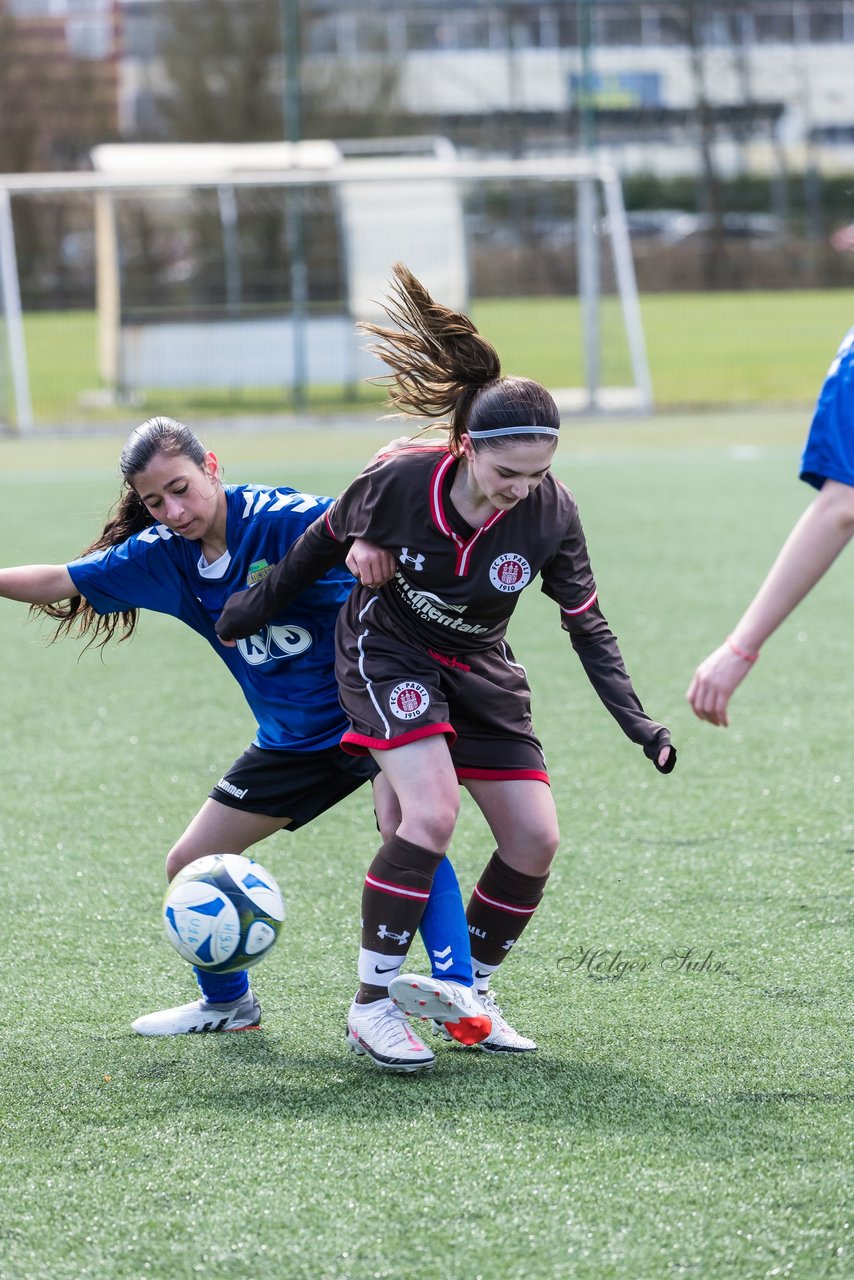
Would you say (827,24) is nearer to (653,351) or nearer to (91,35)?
(653,351)

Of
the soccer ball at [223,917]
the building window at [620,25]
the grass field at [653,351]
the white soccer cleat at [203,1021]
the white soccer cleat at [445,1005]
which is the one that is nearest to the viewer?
the white soccer cleat at [445,1005]

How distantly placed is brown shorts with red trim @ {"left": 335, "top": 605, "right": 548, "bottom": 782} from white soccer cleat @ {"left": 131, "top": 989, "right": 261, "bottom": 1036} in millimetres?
598

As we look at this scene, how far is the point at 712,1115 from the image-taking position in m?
2.78

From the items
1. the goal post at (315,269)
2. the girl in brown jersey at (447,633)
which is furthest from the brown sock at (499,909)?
the goal post at (315,269)

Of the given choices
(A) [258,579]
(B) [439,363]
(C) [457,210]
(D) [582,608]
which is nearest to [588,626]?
(D) [582,608]

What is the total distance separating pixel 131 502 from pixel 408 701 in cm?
86

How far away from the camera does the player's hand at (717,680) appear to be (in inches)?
106

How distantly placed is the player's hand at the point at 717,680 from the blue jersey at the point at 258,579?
91cm

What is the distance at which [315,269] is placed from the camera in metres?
18.5

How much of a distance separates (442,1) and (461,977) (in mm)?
27470

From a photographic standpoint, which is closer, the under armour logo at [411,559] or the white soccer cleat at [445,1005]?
the white soccer cleat at [445,1005]

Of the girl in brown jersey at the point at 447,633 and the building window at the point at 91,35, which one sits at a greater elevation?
the building window at the point at 91,35

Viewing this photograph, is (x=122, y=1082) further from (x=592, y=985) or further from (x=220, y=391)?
(x=220, y=391)
